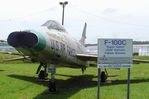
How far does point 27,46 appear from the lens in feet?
48.4

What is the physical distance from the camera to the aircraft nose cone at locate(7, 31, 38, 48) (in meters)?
14.7

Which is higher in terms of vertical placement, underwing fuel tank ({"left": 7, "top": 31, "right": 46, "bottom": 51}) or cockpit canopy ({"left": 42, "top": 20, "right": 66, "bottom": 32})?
cockpit canopy ({"left": 42, "top": 20, "right": 66, "bottom": 32})

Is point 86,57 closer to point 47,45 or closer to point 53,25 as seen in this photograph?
point 53,25

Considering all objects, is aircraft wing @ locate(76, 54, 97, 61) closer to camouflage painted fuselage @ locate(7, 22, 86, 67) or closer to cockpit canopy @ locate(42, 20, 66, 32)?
camouflage painted fuselage @ locate(7, 22, 86, 67)

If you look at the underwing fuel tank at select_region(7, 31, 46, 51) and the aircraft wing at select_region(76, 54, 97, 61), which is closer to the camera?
the underwing fuel tank at select_region(7, 31, 46, 51)

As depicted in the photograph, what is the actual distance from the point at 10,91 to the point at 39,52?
10.4ft

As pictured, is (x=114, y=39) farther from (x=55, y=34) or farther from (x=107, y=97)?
(x=55, y=34)

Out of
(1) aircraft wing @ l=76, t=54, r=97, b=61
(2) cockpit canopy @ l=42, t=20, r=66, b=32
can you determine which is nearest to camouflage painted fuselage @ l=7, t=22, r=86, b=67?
(2) cockpit canopy @ l=42, t=20, r=66, b=32

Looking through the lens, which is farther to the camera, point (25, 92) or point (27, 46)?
point (25, 92)

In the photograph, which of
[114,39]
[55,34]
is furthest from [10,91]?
[114,39]

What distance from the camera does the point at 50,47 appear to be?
16547 mm

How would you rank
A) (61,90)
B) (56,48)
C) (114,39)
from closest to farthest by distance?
(114,39) → (56,48) → (61,90)

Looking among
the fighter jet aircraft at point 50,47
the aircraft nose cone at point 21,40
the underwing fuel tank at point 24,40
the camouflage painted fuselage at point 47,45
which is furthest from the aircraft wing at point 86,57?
the aircraft nose cone at point 21,40

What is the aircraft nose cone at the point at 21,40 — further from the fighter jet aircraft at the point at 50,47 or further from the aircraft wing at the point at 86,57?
the aircraft wing at the point at 86,57
